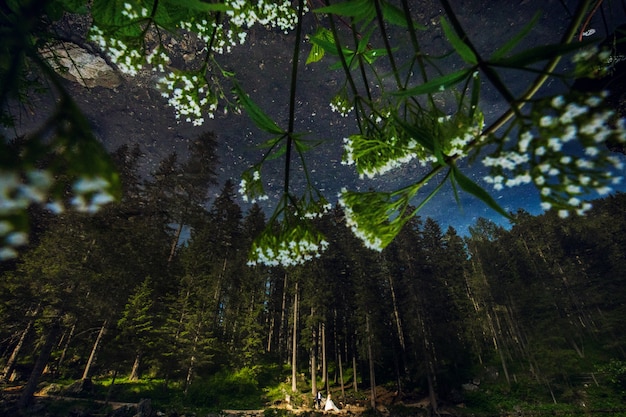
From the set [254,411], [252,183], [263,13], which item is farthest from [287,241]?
[254,411]

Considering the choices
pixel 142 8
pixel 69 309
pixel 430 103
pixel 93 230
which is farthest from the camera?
pixel 93 230

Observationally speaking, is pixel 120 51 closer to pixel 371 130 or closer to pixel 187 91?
pixel 187 91

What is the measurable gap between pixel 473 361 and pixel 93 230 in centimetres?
5853

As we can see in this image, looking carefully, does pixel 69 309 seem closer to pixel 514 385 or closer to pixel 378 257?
pixel 378 257

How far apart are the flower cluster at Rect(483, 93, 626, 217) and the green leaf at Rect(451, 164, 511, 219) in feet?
0.64

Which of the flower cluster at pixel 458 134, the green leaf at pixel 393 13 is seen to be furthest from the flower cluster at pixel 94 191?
the green leaf at pixel 393 13

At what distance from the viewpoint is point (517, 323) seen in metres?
51.0

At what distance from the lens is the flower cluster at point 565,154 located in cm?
150

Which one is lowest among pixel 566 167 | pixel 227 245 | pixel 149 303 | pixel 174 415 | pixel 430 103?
pixel 174 415

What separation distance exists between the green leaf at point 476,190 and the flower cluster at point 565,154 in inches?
7.7

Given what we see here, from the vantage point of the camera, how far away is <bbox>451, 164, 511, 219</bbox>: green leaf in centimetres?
165

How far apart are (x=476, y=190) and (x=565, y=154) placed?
0.50 m

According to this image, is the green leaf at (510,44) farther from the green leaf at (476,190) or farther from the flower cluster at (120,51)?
the flower cluster at (120,51)

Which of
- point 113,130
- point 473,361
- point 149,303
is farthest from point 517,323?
point 113,130
